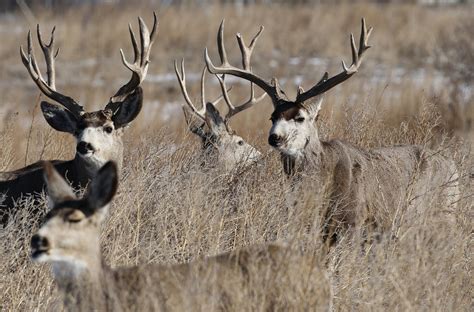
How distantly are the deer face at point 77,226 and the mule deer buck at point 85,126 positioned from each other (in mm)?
2824

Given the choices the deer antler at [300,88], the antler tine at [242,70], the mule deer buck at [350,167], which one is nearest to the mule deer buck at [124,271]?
the mule deer buck at [350,167]

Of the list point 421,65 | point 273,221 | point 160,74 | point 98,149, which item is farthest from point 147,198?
point 421,65

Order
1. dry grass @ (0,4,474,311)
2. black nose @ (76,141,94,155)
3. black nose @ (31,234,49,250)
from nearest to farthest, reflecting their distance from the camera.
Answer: black nose @ (31,234,49,250) < dry grass @ (0,4,474,311) < black nose @ (76,141,94,155)

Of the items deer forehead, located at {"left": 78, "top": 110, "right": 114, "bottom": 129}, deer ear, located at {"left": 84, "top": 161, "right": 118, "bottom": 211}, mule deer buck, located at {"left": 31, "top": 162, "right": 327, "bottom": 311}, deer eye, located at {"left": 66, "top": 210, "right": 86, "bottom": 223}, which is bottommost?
mule deer buck, located at {"left": 31, "top": 162, "right": 327, "bottom": 311}

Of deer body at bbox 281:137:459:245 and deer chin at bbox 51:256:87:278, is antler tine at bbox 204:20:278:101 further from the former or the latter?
deer chin at bbox 51:256:87:278

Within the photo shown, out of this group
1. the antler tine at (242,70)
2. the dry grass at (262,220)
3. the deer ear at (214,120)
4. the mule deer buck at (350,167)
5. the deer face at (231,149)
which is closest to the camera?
the dry grass at (262,220)

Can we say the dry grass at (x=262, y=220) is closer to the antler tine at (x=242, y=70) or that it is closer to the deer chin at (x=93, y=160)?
the deer chin at (x=93, y=160)

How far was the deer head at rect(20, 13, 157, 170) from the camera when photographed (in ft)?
26.9

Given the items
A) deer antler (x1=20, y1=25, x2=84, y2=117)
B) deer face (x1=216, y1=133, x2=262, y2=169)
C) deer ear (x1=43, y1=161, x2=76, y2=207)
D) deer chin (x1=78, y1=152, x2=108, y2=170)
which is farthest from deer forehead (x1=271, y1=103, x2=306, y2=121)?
deer ear (x1=43, y1=161, x2=76, y2=207)

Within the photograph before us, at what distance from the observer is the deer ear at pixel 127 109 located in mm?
8516

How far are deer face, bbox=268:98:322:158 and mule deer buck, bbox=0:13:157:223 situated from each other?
1038mm

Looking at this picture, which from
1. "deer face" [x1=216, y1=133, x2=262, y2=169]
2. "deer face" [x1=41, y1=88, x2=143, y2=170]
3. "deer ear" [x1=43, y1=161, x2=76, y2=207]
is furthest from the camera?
"deer face" [x1=216, y1=133, x2=262, y2=169]

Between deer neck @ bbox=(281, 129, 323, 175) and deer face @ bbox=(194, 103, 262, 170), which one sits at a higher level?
deer face @ bbox=(194, 103, 262, 170)

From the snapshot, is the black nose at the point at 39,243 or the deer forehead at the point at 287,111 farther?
the deer forehead at the point at 287,111
